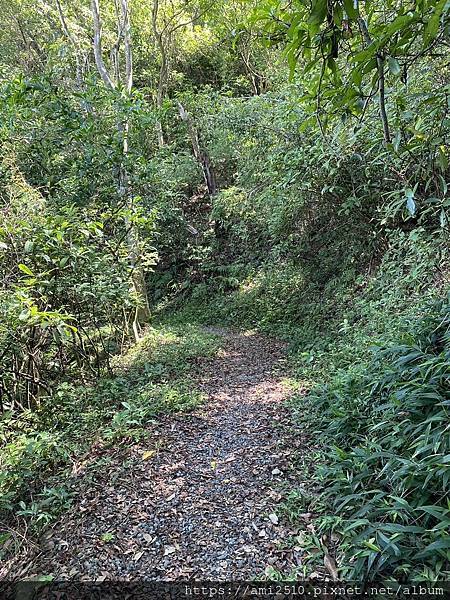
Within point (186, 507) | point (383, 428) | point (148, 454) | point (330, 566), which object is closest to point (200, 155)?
point (148, 454)

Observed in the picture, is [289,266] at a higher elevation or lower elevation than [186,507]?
higher

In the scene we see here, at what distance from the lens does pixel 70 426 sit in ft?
12.0

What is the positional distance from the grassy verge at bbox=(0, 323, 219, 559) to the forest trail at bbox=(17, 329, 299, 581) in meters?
0.17

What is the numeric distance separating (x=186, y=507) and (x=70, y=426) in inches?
64.8

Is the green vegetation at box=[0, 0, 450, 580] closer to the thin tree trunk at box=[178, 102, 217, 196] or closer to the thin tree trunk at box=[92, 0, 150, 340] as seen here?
the thin tree trunk at box=[92, 0, 150, 340]

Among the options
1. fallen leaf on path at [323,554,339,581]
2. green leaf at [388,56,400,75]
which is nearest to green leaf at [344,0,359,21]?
green leaf at [388,56,400,75]

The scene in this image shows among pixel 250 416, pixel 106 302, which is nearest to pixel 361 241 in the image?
pixel 250 416

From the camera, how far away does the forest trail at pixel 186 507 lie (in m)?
2.17

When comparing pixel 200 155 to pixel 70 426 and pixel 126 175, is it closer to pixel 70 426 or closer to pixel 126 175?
pixel 126 175

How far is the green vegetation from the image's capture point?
69.7 inches

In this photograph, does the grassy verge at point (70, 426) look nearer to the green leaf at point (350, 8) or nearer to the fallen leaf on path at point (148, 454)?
the fallen leaf on path at point (148, 454)

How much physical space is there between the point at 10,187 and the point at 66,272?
1.52 meters

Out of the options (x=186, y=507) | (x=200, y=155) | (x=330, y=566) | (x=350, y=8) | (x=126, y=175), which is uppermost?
(x=200, y=155)

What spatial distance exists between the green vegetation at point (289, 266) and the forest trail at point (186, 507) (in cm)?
23
